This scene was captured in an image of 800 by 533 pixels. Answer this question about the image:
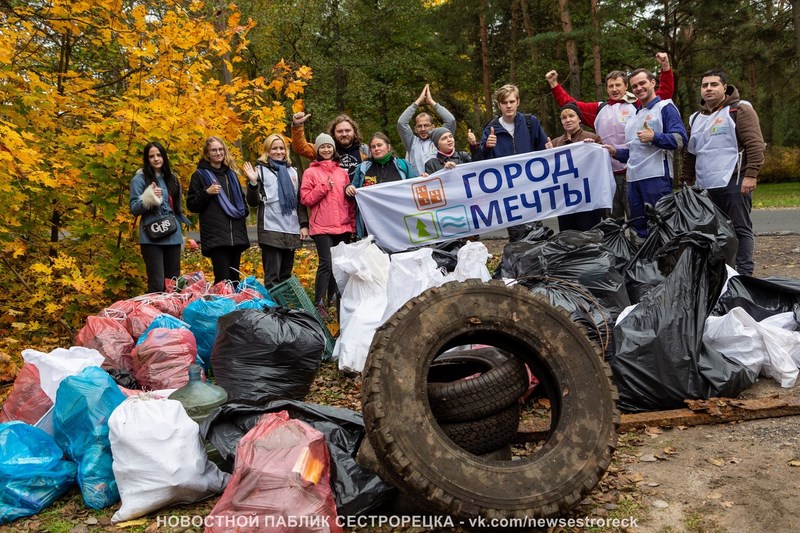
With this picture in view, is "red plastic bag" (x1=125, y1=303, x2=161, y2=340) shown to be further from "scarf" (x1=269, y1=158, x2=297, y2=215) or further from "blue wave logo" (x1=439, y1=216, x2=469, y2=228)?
"blue wave logo" (x1=439, y1=216, x2=469, y2=228)

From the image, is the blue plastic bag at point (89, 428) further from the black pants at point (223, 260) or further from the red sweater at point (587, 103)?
the red sweater at point (587, 103)

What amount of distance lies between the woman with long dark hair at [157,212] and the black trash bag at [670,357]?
423cm

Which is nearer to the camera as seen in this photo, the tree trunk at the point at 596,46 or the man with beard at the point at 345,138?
the man with beard at the point at 345,138

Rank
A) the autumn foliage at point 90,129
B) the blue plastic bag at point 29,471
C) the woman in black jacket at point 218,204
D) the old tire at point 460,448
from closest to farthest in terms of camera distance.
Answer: the old tire at point 460,448 < the blue plastic bag at point 29,471 < the autumn foliage at point 90,129 < the woman in black jacket at point 218,204

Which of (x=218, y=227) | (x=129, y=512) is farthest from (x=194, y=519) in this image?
(x=218, y=227)

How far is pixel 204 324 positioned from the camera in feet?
16.3

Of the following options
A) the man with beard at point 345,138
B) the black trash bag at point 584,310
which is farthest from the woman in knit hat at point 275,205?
the black trash bag at point 584,310

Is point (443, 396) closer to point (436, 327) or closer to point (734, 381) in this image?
point (436, 327)

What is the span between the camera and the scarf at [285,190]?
20.4 ft

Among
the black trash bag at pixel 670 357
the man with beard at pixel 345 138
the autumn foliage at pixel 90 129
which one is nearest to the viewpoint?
the black trash bag at pixel 670 357

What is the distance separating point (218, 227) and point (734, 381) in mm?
4625

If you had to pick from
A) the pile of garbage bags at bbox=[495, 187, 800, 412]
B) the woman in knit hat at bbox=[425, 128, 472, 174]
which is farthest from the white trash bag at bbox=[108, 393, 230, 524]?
the woman in knit hat at bbox=[425, 128, 472, 174]

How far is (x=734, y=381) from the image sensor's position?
154 inches

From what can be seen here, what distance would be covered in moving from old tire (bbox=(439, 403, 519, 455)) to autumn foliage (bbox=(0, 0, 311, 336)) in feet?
13.9
